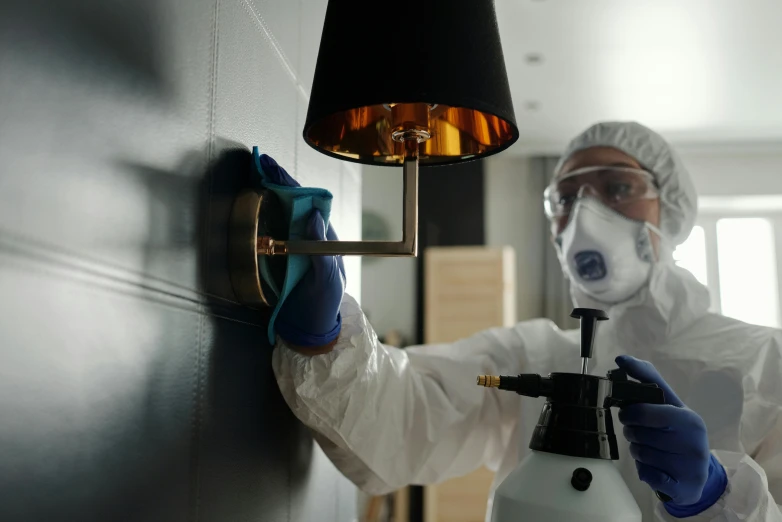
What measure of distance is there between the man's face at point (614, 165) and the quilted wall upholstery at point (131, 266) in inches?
31.4

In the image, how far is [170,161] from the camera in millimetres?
630

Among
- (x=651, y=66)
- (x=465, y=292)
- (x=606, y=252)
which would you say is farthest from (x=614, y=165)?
(x=465, y=292)

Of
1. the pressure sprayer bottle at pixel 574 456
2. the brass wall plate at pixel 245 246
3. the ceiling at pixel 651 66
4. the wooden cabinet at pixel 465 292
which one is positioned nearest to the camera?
the pressure sprayer bottle at pixel 574 456

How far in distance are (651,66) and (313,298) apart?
9.76ft

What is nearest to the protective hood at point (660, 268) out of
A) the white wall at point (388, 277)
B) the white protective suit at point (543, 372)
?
the white protective suit at point (543, 372)

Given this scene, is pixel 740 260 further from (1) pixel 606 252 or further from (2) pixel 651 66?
(1) pixel 606 252

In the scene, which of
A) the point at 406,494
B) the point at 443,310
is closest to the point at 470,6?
the point at 443,310

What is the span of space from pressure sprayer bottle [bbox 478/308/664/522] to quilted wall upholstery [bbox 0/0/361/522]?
12.3 inches

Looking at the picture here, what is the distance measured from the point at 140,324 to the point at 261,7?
1.73 ft

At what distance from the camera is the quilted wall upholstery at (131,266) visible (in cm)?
41

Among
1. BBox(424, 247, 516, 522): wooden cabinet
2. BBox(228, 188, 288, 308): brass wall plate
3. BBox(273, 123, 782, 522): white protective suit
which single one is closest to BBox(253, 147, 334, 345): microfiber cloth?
BBox(228, 188, 288, 308): brass wall plate

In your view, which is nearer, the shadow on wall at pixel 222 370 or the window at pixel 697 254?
the shadow on wall at pixel 222 370

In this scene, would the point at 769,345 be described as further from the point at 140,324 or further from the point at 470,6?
the point at 140,324

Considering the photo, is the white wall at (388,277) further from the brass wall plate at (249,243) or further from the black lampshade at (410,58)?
the black lampshade at (410,58)
